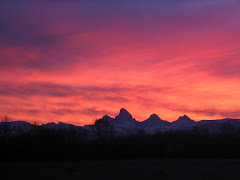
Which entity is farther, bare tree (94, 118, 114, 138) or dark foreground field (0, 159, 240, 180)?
bare tree (94, 118, 114, 138)

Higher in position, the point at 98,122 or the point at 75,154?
the point at 98,122

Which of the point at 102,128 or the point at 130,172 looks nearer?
the point at 130,172

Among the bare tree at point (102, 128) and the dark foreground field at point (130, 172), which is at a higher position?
the bare tree at point (102, 128)

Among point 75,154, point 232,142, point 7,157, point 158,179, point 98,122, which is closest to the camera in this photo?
point 158,179

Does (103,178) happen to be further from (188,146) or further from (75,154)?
(188,146)

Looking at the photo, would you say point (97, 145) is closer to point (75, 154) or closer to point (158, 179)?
point (75, 154)

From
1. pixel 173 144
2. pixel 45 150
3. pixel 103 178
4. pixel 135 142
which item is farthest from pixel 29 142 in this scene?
pixel 103 178

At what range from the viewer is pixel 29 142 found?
8900 centimetres

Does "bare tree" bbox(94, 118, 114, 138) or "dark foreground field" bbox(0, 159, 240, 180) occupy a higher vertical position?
"bare tree" bbox(94, 118, 114, 138)

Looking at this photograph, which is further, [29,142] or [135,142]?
[135,142]

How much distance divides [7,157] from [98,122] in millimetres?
61293

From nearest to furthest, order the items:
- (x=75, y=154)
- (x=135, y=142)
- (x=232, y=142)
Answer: (x=75, y=154)
(x=232, y=142)
(x=135, y=142)

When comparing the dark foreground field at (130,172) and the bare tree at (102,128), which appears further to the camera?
the bare tree at (102,128)

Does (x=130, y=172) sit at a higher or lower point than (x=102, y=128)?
lower
